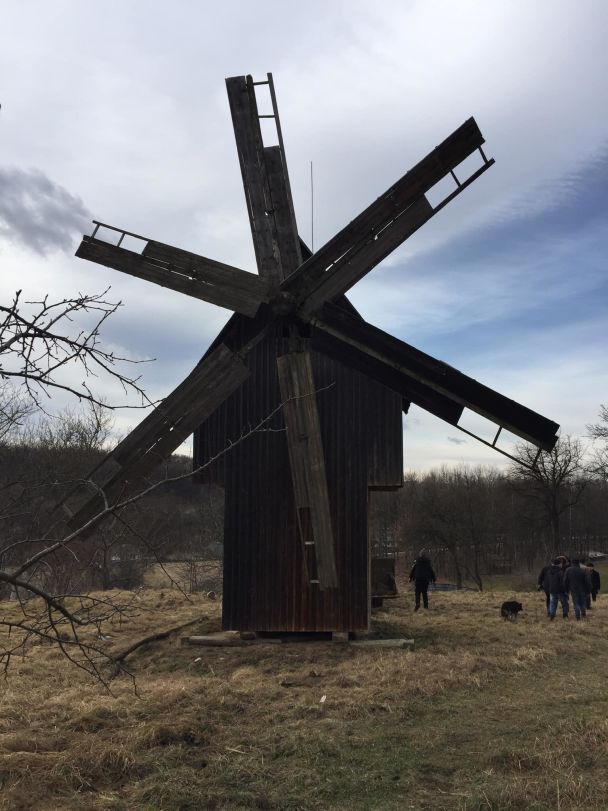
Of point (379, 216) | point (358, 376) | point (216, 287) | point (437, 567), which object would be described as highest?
point (379, 216)

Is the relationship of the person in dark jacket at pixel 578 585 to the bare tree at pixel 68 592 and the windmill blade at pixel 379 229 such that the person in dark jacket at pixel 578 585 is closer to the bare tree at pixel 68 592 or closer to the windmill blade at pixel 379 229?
the bare tree at pixel 68 592

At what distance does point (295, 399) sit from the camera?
33.7 feet

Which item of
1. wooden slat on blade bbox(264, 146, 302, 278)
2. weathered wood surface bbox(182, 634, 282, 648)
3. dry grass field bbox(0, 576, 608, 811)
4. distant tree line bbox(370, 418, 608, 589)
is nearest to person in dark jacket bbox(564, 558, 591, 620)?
dry grass field bbox(0, 576, 608, 811)

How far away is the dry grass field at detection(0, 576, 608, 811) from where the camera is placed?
16.7ft

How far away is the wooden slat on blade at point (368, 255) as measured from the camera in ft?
32.5

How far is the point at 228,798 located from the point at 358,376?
759 cm

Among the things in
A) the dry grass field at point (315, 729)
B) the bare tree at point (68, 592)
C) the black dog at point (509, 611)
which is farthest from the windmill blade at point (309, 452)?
the black dog at point (509, 611)

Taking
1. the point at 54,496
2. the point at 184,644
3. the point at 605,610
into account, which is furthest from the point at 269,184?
the point at 605,610

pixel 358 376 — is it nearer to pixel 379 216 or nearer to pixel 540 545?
pixel 379 216

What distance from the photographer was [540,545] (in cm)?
5034

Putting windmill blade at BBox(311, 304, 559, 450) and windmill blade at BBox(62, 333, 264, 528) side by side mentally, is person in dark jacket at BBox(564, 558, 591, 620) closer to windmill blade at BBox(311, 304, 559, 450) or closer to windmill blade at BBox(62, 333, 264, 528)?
windmill blade at BBox(311, 304, 559, 450)

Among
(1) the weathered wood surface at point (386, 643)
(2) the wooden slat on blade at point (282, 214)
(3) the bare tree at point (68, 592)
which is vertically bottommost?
(1) the weathered wood surface at point (386, 643)

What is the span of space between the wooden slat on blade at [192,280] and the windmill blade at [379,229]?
0.56 meters

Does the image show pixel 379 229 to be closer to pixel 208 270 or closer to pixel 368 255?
pixel 368 255
